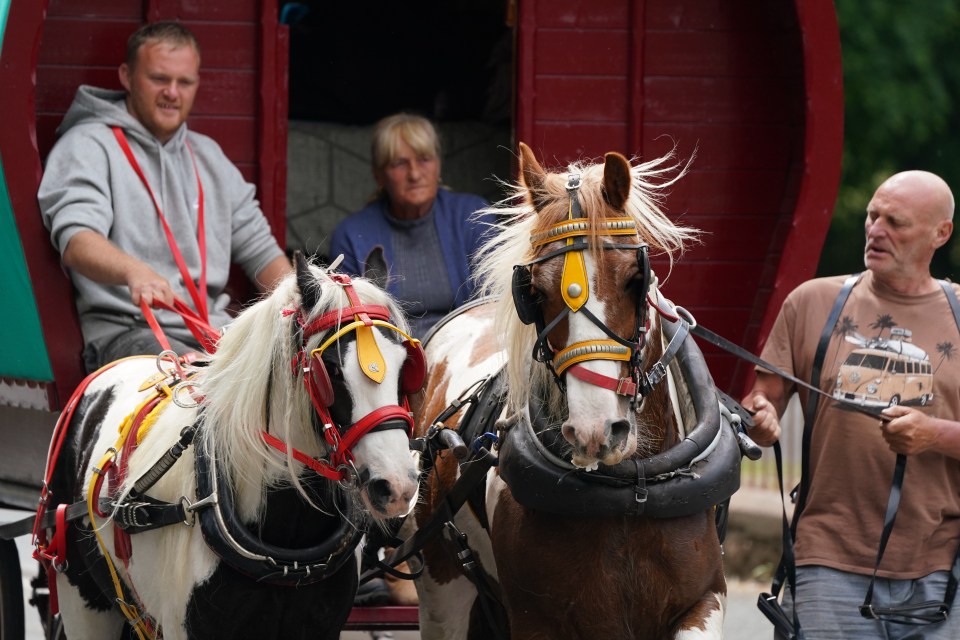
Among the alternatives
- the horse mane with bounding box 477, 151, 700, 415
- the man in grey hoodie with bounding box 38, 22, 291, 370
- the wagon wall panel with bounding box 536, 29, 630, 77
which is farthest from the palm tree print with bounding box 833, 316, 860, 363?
the man in grey hoodie with bounding box 38, 22, 291, 370

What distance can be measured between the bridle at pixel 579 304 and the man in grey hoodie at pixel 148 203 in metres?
1.59

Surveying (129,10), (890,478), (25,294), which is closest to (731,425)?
(890,478)

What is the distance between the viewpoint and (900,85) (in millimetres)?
9516

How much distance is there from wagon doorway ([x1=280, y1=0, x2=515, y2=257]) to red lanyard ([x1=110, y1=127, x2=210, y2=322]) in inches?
65.6

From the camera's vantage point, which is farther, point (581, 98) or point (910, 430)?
point (581, 98)

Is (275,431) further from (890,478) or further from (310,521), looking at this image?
(890,478)

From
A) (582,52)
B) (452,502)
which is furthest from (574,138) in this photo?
(452,502)

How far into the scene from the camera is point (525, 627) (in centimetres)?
295

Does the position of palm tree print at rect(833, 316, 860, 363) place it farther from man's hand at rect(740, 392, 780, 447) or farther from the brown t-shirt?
man's hand at rect(740, 392, 780, 447)

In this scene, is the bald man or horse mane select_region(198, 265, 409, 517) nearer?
horse mane select_region(198, 265, 409, 517)

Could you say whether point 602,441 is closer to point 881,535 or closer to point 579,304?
point 579,304

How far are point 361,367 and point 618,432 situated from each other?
1.89ft

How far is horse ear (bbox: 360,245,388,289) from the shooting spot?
3.18 meters

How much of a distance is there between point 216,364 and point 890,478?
174 centimetres
